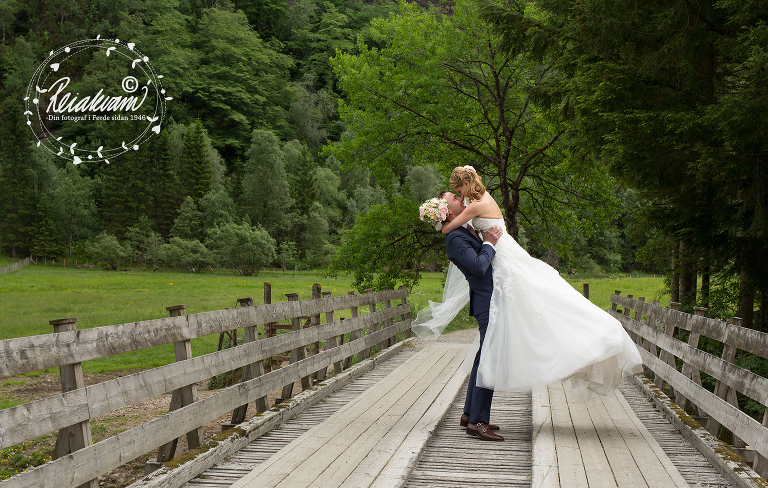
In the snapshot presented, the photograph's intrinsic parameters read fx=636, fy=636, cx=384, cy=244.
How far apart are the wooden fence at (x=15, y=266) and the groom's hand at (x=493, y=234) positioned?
180 feet

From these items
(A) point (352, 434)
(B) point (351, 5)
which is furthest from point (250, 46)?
(A) point (352, 434)

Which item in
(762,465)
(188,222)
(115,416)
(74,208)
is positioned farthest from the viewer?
(188,222)

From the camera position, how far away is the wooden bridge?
3.11m

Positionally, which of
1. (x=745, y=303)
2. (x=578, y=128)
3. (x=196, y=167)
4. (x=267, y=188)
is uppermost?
(x=196, y=167)

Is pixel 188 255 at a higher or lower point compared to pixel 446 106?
lower

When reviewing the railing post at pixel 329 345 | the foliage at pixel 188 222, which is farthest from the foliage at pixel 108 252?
the railing post at pixel 329 345

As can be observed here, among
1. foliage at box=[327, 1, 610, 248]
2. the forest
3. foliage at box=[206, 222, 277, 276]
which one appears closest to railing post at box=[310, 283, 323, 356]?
the forest

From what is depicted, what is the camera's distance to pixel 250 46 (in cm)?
10881

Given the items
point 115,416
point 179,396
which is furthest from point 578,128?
point 115,416

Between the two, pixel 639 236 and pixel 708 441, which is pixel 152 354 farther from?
pixel 708 441

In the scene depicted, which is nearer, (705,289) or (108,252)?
(705,289)

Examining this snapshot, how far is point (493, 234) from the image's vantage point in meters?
5.24

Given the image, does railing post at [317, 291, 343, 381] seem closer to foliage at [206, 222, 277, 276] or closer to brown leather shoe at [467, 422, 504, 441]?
brown leather shoe at [467, 422, 504, 441]

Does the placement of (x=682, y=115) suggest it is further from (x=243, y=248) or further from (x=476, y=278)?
(x=243, y=248)
